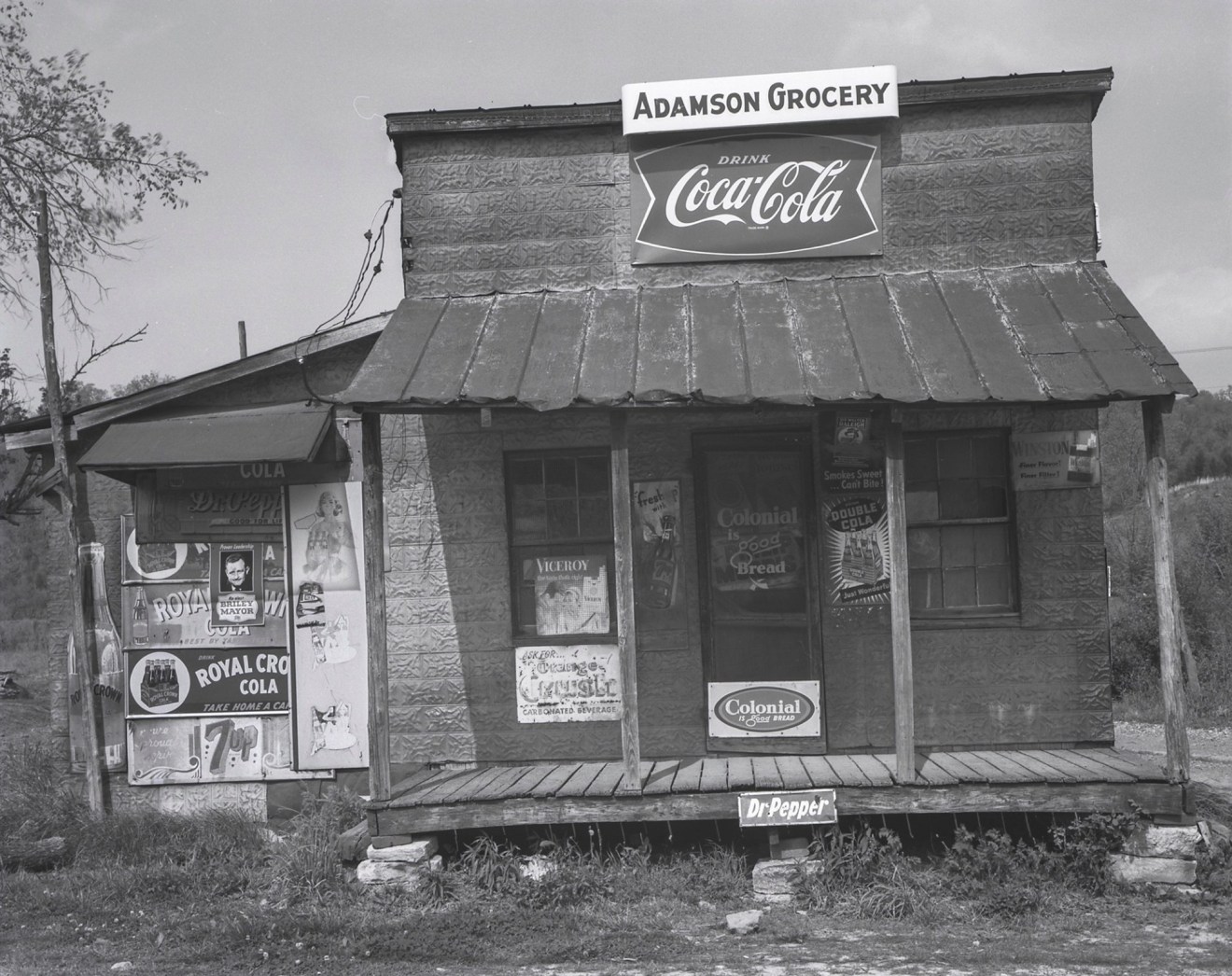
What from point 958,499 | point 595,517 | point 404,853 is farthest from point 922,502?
point 404,853

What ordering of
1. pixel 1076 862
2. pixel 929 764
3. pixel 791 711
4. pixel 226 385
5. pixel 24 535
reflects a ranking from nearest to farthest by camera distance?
pixel 1076 862, pixel 929 764, pixel 791 711, pixel 226 385, pixel 24 535

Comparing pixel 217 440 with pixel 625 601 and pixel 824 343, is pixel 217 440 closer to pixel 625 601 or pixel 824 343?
pixel 625 601

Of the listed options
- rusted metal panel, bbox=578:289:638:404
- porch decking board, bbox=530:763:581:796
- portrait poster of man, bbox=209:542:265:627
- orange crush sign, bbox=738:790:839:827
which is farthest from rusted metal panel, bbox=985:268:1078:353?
portrait poster of man, bbox=209:542:265:627

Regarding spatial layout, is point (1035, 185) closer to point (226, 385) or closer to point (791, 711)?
point (791, 711)

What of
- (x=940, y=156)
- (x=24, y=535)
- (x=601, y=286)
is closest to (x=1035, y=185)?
(x=940, y=156)

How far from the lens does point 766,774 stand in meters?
7.19

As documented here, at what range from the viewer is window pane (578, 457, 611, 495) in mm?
8273

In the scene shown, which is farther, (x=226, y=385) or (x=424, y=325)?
(x=226, y=385)

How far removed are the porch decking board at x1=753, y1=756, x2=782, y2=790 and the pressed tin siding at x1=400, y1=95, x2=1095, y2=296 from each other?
3522 millimetres

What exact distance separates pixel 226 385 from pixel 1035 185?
6314 millimetres

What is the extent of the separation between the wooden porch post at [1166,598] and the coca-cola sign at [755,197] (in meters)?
2.43

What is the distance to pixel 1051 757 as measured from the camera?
7449 millimetres

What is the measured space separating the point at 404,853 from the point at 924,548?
4.23m

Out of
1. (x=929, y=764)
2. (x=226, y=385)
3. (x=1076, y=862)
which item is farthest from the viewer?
(x=226, y=385)
